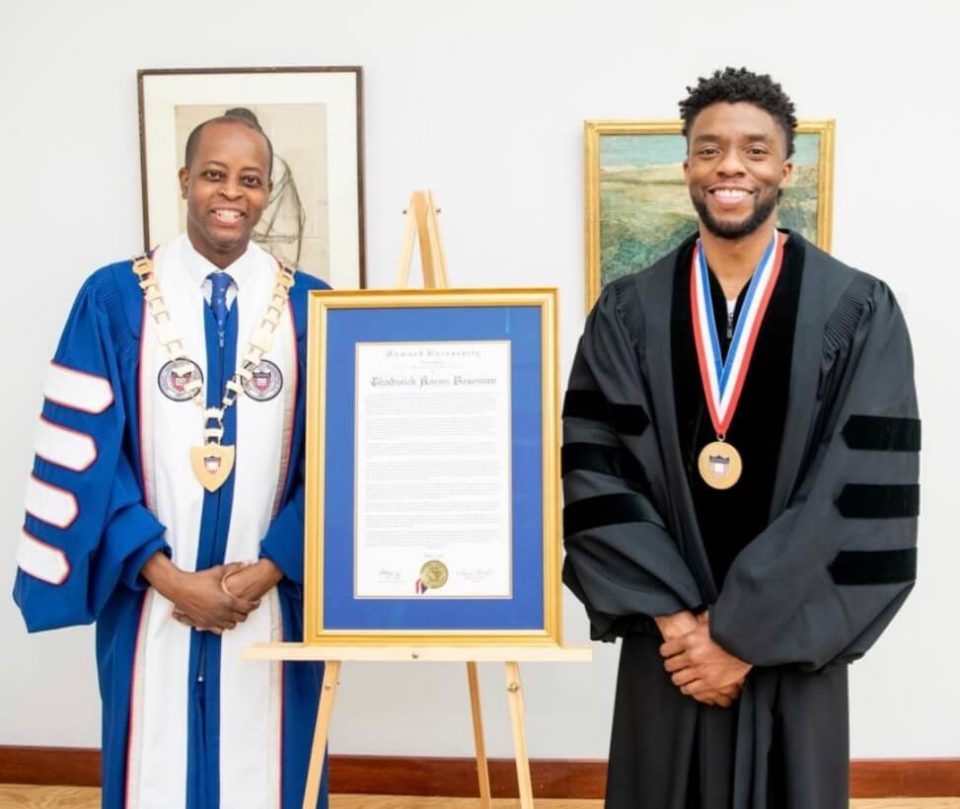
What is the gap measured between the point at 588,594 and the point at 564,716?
4.82 ft

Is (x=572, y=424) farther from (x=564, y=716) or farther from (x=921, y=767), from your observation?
(x=921, y=767)

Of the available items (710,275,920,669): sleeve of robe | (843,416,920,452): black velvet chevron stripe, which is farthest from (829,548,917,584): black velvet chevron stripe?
(843,416,920,452): black velvet chevron stripe

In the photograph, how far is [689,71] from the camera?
9.97 feet

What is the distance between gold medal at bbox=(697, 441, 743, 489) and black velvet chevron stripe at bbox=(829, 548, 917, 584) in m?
0.24

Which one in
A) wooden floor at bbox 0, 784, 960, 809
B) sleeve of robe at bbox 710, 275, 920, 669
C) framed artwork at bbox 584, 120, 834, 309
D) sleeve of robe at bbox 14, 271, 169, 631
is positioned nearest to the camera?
sleeve of robe at bbox 710, 275, 920, 669

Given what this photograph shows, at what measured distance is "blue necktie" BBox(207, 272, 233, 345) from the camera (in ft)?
7.16

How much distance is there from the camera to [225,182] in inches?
85.4

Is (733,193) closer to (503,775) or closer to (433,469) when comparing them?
(433,469)

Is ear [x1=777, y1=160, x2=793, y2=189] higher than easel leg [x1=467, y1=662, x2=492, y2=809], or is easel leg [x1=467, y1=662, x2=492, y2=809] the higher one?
ear [x1=777, y1=160, x2=793, y2=189]

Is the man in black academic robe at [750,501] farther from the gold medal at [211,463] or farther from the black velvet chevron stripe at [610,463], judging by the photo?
the gold medal at [211,463]

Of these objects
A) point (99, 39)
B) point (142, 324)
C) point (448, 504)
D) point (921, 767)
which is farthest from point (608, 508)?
point (99, 39)

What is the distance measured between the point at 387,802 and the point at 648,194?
220cm

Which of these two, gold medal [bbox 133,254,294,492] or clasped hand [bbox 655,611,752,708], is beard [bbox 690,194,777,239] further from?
gold medal [bbox 133,254,294,492]

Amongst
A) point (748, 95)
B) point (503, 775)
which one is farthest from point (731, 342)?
point (503, 775)
